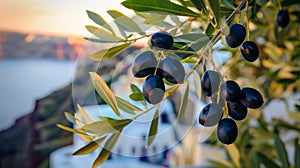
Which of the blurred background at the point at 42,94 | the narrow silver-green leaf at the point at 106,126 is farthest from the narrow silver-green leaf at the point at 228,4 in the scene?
the blurred background at the point at 42,94

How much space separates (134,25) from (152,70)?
2.6 inches

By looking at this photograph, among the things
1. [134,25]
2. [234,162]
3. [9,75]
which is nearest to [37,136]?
[9,75]

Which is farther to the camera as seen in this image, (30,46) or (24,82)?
(24,82)

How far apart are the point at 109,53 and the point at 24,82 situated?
2.18m

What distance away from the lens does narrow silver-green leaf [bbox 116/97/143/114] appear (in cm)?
36

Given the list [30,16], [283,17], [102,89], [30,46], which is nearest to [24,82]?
[30,46]

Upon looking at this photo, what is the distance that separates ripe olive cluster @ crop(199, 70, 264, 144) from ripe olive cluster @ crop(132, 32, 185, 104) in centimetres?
3

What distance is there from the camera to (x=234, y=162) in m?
0.90

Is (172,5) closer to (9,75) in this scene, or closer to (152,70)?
(152,70)

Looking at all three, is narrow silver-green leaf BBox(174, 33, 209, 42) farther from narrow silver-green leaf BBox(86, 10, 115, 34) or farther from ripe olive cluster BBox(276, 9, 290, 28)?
ripe olive cluster BBox(276, 9, 290, 28)

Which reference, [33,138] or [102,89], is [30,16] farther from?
[102,89]

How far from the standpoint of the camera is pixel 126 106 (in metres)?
0.36

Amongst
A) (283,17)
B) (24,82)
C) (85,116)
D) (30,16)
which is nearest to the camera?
(85,116)

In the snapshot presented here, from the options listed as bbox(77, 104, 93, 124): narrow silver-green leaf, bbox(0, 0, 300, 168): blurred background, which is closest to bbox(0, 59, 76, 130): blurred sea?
bbox(0, 0, 300, 168): blurred background
